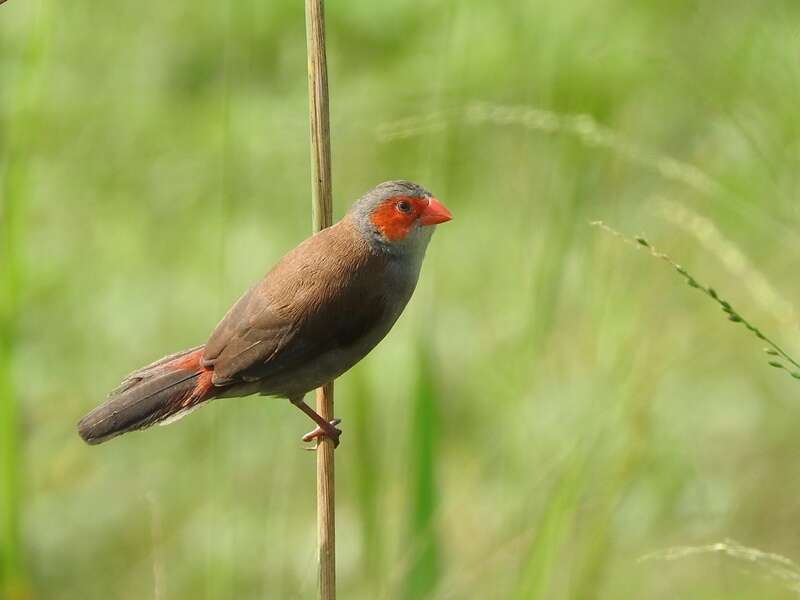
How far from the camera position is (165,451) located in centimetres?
543

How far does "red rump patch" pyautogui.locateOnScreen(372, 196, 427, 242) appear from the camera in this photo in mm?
3178

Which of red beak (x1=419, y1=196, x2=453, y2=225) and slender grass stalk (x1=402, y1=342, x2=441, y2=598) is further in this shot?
red beak (x1=419, y1=196, x2=453, y2=225)

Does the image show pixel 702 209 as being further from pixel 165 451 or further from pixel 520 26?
pixel 165 451

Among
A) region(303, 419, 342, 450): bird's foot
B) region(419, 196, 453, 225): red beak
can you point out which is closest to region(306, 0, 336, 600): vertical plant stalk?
region(303, 419, 342, 450): bird's foot

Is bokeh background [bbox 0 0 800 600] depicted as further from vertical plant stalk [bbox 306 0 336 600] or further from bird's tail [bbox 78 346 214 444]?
vertical plant stalk [bbox 306 0 336 600]

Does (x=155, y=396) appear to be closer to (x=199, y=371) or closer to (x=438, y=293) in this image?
(x=199, y=371)

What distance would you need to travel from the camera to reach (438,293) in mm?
5902

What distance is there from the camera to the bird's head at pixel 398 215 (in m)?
3.16

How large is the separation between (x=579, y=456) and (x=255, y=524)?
7.51ft

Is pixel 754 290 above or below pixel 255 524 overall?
above

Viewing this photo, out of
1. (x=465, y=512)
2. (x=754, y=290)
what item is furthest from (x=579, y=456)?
(x=465, y=512)

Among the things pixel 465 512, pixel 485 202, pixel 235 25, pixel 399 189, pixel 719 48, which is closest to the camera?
pixel 399 189

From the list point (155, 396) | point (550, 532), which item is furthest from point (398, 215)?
point (550, 532)

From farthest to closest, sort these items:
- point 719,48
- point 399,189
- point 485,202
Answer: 1. point 485,202
2. point 719,48
3. point 399,189
